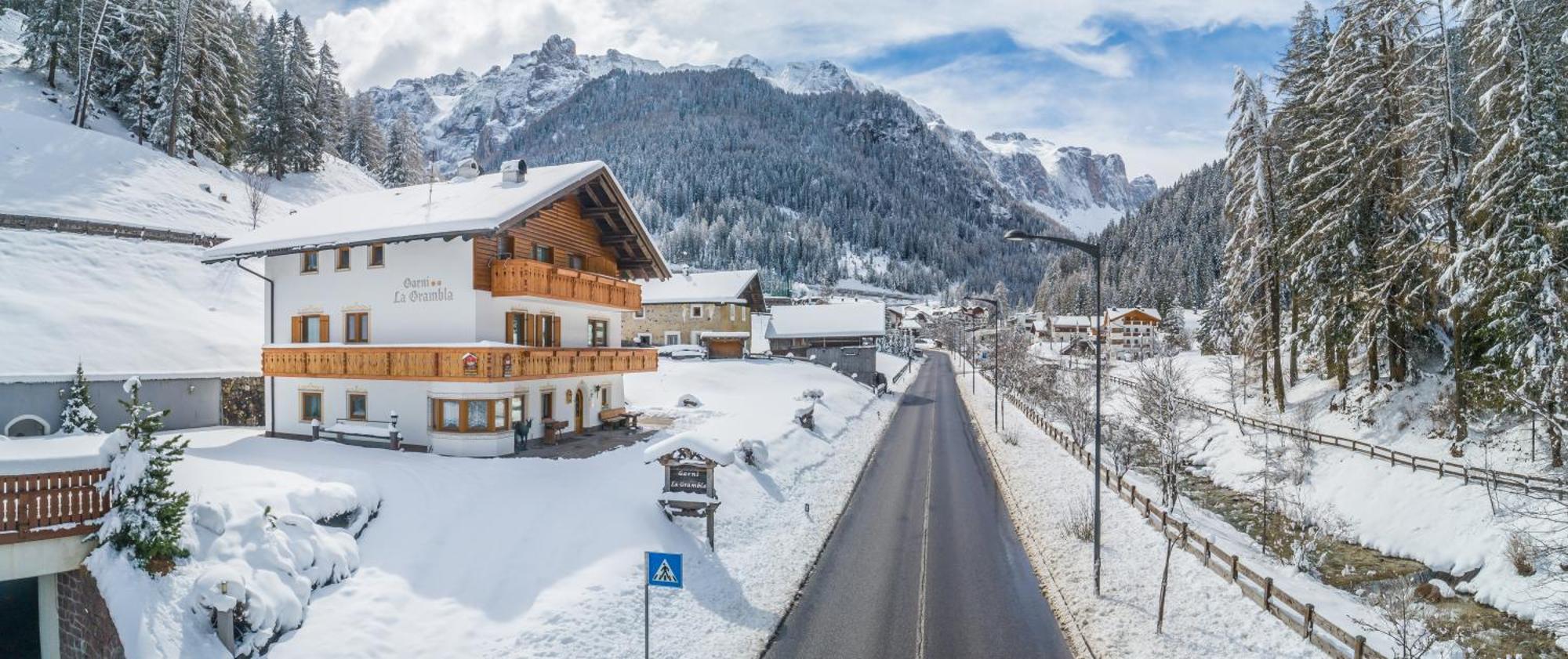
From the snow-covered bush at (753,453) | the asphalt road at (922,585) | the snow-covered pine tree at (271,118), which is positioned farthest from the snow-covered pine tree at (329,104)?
the asphalt road at (922,585)

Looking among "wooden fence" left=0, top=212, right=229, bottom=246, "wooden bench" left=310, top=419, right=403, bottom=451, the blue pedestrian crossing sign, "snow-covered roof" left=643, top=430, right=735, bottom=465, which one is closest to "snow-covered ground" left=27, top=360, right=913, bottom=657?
"wooden bench" left=310, top=419, right=403, bottom=451

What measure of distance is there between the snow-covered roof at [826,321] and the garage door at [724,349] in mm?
16675

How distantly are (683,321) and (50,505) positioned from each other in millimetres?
56206

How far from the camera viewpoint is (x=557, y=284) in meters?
27.5

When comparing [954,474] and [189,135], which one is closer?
[954,474]

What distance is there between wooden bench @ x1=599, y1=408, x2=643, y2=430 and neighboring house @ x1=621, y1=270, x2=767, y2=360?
111 feet

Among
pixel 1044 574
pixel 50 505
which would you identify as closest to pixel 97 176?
pixel 50 505

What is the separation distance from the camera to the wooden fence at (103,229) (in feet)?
120

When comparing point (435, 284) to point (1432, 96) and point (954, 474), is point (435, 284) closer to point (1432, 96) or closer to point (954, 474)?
point (954, 474)

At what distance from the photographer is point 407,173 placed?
92.8 m

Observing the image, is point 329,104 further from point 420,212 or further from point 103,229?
point 420,212

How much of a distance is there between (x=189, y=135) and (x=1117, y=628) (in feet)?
248

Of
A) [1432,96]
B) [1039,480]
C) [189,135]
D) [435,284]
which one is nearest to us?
[435,284]

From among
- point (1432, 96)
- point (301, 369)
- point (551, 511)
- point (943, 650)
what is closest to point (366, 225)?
point (301, 369)
